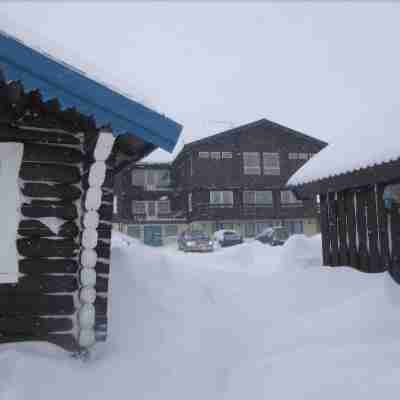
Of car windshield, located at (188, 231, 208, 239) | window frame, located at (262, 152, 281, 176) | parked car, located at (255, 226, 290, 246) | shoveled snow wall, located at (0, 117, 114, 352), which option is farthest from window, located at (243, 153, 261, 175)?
shoveled snow wall, located at (0, 117, 114, 352)

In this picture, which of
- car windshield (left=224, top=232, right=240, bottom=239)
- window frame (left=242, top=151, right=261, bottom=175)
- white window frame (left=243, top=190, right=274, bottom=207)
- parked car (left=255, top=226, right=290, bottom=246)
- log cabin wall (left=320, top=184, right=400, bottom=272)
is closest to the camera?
log cabin wall (left=320, top=184, right=400, bottom=272)

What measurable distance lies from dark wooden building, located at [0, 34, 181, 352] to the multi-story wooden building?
29006 mm

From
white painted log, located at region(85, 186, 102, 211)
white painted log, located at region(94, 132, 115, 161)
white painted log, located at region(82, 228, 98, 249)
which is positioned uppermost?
A: white painted log, located at region(94, 132, 115, 161)

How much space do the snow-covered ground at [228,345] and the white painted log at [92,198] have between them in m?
1.53

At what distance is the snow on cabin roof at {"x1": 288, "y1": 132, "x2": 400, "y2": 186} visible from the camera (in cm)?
699

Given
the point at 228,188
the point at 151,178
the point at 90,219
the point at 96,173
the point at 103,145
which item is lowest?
the point at 90,219

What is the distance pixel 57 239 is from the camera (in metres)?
5.00

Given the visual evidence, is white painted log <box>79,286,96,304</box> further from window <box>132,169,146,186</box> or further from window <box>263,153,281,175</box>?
window <box>132,169,146,186</box>

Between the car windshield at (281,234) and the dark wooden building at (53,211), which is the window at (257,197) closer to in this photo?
the car windshield at (281,234)

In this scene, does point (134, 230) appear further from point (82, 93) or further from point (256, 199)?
point (82, 93)

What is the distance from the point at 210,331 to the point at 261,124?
30.8 m

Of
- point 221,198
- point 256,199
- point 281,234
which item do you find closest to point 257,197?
point 256,199

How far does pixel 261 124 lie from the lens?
3553 centimetres

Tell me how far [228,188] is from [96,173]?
3056 cm
